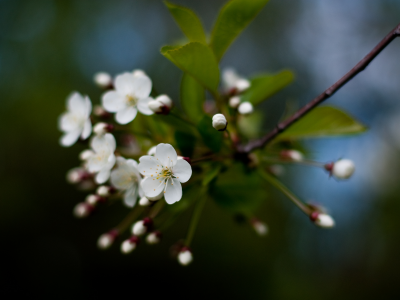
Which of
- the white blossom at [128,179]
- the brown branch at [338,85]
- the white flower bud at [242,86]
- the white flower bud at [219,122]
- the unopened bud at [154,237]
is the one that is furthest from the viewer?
the white flower bud at [242,86]

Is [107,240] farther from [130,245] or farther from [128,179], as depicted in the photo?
[128,179]

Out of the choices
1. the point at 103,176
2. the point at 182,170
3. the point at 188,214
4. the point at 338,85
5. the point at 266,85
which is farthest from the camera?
the point at 188,214

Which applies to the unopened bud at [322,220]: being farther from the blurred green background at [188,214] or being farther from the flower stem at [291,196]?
the blurred green background at [188,214]

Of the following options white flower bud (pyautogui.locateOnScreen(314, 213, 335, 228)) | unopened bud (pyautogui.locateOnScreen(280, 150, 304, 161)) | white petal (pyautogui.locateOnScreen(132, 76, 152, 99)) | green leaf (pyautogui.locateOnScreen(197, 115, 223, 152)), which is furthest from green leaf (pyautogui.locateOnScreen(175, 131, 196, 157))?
white flower bud (pyautogui.locateOnScreen(314, 213, 335, 228))

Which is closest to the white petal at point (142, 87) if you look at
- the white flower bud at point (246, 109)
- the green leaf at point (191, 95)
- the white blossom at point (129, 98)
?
the white blossom at point (129, 98)

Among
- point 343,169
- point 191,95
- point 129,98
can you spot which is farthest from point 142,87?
point 343,169

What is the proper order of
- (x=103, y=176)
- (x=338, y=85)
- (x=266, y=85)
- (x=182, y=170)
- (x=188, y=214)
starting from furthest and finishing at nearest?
(x=188, y=214) < (x=266, y=85) < (x=103, y=176) < (x=182, y=170) < (x=338, y=85)

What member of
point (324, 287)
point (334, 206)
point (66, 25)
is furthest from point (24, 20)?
point (324, 287)
